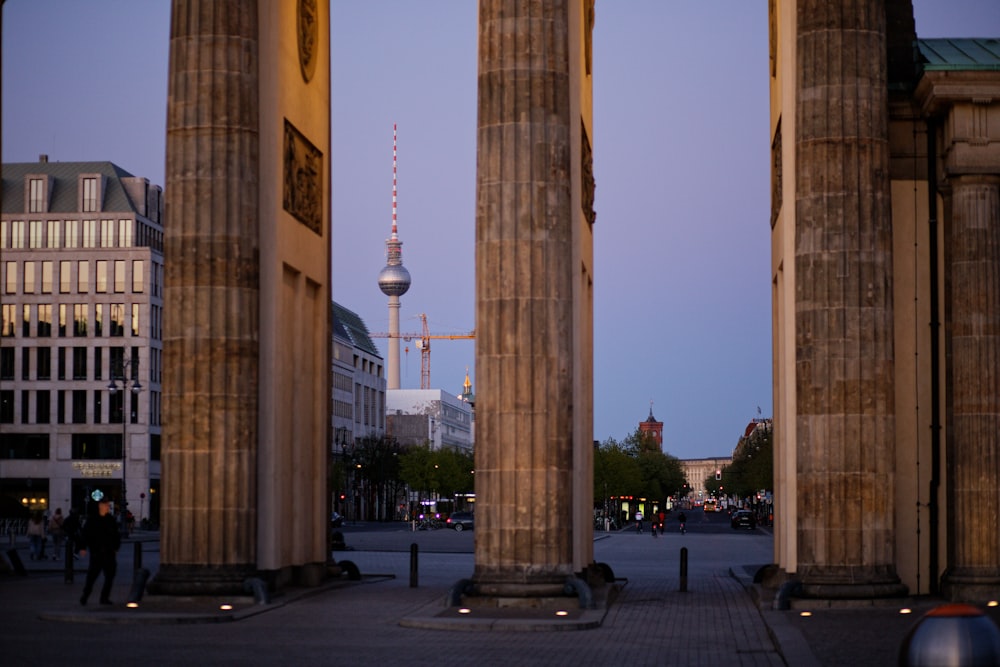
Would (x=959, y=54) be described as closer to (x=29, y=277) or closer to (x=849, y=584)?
(x=849, y=584)

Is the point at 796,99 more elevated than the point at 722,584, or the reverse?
the point at 796,99

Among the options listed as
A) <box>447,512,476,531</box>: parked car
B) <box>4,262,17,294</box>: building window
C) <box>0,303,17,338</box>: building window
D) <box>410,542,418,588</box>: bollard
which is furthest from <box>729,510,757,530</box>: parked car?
<box>410,542,418,588</box>: bollard

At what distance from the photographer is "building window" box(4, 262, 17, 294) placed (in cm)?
12600

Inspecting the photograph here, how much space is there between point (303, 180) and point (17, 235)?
320 feet

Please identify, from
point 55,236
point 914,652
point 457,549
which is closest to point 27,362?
point 55,236

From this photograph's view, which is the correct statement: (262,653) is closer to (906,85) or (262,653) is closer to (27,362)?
(906,85)

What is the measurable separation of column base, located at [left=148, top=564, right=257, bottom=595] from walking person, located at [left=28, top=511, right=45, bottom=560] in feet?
90.7

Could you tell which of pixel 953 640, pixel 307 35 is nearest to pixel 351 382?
pixel 307 35

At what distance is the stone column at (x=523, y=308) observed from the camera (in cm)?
3006

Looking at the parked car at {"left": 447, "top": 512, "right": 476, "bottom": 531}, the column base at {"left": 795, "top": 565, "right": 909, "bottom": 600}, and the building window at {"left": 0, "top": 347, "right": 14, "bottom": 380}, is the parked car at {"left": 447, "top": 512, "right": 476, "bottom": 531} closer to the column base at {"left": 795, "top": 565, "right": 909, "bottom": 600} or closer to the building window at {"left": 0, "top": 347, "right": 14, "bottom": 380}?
the building window at {"left": 0, "top": 347, "right": 14, "bottom": 380}

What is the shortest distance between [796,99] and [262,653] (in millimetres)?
15474

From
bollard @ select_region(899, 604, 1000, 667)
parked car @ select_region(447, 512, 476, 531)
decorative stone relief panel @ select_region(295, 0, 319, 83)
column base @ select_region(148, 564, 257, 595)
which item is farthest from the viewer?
parked car @ select_region(447, 512, 476, 531)

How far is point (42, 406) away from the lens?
414 feet

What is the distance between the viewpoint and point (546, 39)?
30875mm
